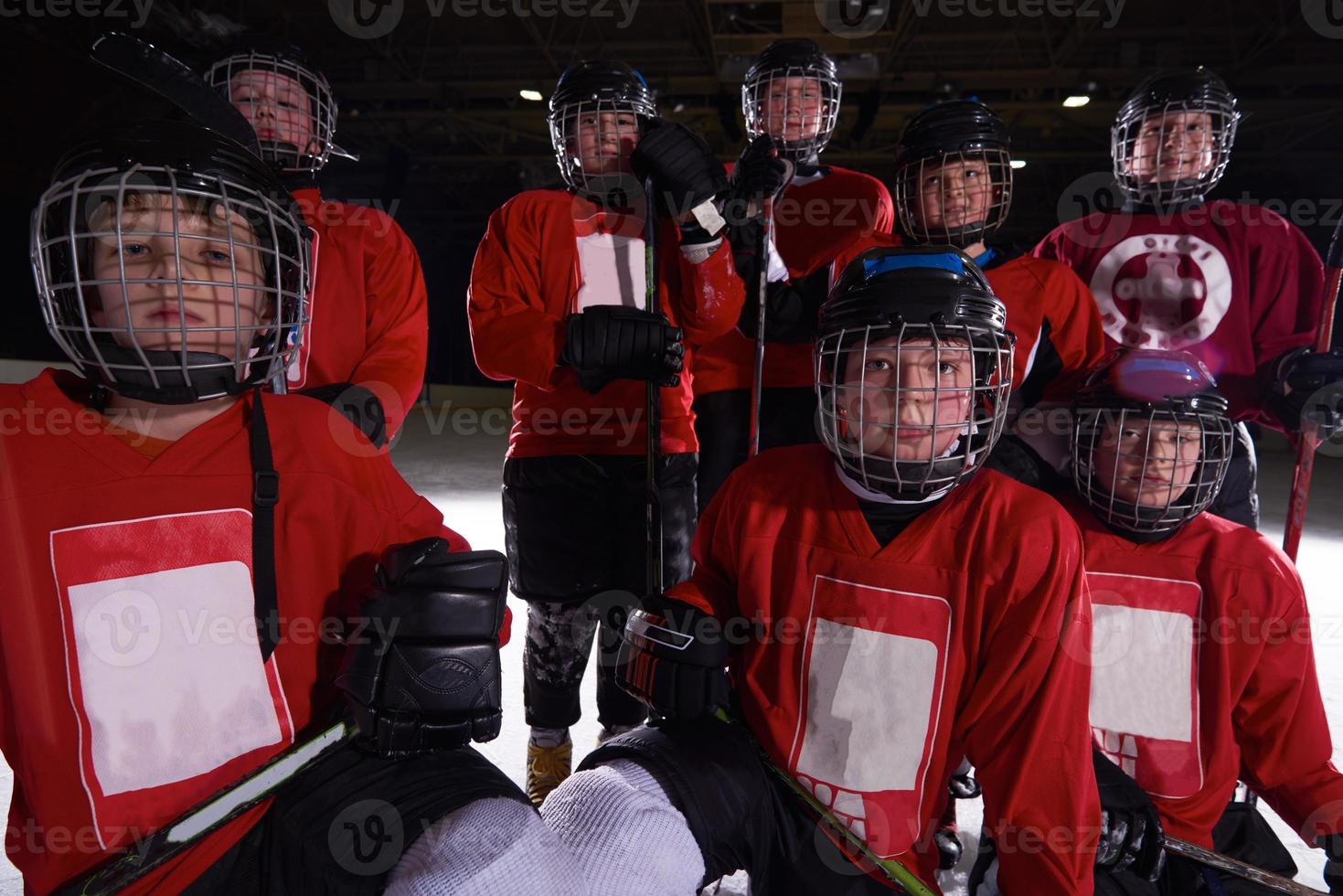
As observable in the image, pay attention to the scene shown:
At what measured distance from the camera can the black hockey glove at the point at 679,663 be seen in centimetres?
105

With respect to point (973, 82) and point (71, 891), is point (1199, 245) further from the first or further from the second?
point (973, 82)

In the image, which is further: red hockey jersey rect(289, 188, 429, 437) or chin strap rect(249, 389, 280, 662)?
red hockey jersey rect(289, 188, 429, 437)

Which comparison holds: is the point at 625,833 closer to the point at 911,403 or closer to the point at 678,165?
the point at 911,403

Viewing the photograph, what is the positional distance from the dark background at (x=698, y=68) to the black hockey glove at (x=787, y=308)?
15.7 ft

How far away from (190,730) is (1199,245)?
2.17 m

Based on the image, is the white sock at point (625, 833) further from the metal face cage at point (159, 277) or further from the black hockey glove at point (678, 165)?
the black hockey glove at point (678, 165)

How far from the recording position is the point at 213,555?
3.04ft

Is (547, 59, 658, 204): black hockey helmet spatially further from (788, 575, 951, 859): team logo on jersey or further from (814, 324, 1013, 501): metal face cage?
(788, 575, 951, 859): team logo on jersey

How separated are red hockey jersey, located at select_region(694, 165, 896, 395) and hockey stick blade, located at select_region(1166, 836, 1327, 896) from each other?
1.13 m

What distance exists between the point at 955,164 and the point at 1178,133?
1.92 ft

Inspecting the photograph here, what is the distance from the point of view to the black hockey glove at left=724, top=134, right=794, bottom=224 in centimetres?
167

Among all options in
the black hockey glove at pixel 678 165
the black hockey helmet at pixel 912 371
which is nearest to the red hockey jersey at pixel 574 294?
the black hockey glove at pixel 678 165

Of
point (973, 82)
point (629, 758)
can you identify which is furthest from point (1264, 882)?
point (973, 82)

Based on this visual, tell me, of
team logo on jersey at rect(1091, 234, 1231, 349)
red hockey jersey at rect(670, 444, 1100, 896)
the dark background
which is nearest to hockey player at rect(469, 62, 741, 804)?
red hockey jersey at rect(670, 444, 1100, 896)
